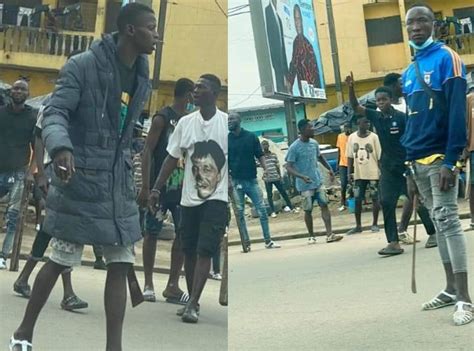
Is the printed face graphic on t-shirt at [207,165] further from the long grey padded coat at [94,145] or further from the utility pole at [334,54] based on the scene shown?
the utility pole at [334,54]

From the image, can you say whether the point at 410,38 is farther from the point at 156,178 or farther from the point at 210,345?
the point at 210,345

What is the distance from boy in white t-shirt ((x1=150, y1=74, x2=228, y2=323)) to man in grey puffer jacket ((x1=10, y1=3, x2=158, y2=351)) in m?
0.13

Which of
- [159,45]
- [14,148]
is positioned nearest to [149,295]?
[14,148]

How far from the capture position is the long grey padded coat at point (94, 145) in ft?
6.97

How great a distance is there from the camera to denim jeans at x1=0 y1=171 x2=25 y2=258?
2268 millimetres

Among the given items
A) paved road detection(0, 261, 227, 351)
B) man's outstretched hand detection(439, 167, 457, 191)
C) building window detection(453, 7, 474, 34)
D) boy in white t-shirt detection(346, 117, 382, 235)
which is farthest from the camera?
man's outstretched hand detection(439, 167, 457, 191)

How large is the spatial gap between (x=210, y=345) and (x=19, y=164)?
0.73 m

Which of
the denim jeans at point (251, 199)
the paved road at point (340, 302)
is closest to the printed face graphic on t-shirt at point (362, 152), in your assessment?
the paved road at point (340, 302)

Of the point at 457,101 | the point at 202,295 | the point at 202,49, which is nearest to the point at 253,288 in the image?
the point at 202,295

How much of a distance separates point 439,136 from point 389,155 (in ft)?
0.61

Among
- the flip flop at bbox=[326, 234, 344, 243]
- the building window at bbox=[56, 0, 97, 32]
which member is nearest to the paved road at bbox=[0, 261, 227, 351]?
the flip flop at bbox=[326, 234, 344, 243]

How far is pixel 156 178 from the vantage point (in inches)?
89.7

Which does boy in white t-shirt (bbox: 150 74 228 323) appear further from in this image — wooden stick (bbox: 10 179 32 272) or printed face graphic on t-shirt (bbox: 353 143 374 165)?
printed face graphic on t-shirt (bbox: 353 143 374 165)

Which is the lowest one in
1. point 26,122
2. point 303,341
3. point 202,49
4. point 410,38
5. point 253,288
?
point 303,341
